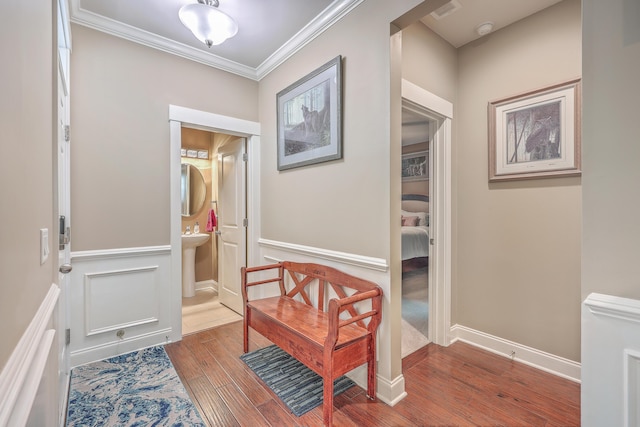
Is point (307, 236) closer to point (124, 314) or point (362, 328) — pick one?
point (362, 328)

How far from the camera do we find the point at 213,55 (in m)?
2.82

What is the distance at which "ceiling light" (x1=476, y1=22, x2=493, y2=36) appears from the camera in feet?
7.46

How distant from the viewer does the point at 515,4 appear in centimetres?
206

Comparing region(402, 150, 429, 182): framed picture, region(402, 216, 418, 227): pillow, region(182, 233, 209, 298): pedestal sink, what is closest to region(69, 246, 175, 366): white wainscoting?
region(182, 233, 209, 298): pedestal sink

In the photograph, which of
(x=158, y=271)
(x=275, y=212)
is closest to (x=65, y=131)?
(x=158, y=271)

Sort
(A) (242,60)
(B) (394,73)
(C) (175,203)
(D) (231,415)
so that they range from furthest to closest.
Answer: (A) (242,60)
(C) (175,203)
(B) (394,73)
(D) (231,415)

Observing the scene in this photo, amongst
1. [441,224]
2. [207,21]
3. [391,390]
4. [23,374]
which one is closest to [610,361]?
[391,390]

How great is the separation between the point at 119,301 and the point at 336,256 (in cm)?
188

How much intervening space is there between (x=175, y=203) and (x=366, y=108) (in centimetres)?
188

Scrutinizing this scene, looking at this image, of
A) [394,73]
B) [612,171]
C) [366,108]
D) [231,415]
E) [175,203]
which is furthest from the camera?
[175,203]

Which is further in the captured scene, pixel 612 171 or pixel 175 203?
pixel 175 203

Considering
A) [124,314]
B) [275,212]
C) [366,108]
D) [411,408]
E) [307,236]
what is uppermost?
[366,108]

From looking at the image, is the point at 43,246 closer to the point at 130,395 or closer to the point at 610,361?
the point at 130,395

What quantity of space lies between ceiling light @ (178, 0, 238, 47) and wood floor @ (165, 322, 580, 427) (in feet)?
8.02
